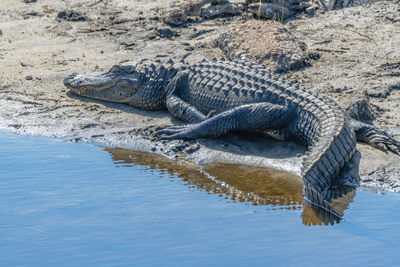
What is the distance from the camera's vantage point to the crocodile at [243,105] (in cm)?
476

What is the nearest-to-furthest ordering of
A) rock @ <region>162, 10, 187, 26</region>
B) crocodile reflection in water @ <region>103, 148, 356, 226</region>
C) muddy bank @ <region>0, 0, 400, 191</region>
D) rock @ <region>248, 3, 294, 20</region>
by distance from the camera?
crocodile reflection in water @ <region>103, 148, 356, 226</region> → muddy bank @ <region>0, 0, 400, 191</region> → rock @ <region>248, 3, 294, 20</region> → rock @ <region>162, 10, 187, 26</region>

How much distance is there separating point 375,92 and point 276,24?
177 cm

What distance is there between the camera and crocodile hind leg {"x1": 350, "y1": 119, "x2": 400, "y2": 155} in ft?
17.3

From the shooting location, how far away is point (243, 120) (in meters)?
5.53

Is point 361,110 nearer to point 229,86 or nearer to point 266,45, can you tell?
point 229,86

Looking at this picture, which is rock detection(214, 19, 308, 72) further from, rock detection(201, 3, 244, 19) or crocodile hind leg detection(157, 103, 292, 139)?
crocodile hind leg detection(157, 103, 292, 139)

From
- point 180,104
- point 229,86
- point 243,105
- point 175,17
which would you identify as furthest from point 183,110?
point 175,17

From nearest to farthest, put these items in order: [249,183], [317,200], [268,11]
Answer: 1. [317,200]
2. [249,183]
3. [268,11]

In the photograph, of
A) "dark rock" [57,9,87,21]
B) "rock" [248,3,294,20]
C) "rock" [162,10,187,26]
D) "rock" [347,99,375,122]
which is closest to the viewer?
"rock" [347,99,375,122]

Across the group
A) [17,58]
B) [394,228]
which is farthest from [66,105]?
[394,228]

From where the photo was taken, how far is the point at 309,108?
5289 millimetres

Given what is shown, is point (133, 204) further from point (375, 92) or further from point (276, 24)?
point (276, 24)

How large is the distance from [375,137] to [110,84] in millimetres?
2976

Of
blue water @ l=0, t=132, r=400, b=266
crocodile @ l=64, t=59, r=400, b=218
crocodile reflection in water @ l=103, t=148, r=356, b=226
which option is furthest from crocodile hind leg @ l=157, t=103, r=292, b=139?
blue water @ l=0, t=132, r=400, b=266
